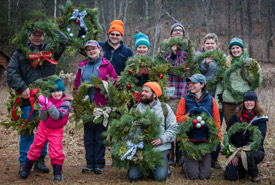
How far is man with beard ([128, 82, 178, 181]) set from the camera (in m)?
5.02

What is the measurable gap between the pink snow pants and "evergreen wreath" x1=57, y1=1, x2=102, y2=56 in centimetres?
181

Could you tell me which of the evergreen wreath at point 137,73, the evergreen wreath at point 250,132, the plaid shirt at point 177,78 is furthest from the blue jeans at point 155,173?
the plaid shirt at point 177,78

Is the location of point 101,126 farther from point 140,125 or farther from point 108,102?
point 140,125

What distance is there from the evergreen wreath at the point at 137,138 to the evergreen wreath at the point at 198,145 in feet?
1.74

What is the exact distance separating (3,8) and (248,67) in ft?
51.1

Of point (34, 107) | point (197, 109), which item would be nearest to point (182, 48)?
point (197, 109)

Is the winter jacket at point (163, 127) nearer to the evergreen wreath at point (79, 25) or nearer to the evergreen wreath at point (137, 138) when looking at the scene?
the evergreen wreath at point (137, 138)

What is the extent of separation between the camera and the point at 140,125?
16.4 feet

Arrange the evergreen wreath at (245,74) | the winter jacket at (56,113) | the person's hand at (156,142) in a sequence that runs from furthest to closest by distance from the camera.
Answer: the evergreen wreath at (245,74) < the person's hand at (156,142) < the winter jacket at (56,113)

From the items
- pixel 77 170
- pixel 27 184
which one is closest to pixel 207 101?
pixel 77 170

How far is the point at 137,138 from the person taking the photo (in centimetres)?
492

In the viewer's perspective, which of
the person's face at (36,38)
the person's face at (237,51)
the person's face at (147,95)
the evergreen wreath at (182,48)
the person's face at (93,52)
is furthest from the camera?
the person's face at (237,51)

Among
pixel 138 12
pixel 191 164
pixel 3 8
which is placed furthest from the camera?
pixel 138 12

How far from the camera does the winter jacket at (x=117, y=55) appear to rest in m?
6.09
